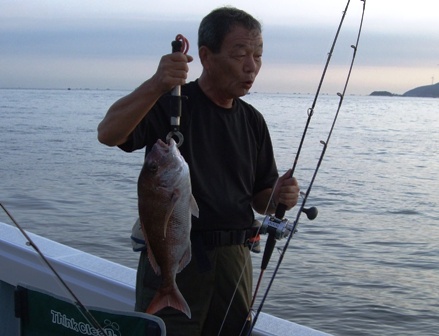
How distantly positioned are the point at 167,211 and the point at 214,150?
523mm

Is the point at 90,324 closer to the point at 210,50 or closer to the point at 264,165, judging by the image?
the point at 264,165

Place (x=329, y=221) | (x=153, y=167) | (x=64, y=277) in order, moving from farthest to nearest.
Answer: (x=329, y=221) → (x=64, y=277) → (x=153, y=167)

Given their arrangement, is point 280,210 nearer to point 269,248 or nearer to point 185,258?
point 269,248

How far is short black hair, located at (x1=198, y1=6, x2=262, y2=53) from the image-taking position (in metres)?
2.70

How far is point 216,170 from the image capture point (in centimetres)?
272

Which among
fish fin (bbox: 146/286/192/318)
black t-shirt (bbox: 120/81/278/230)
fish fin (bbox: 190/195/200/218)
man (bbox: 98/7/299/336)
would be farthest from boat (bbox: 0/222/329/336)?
fish fin (bbox: 190/195/200/218)

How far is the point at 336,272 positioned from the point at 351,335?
5.82ft

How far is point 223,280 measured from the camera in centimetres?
275

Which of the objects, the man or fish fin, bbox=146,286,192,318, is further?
the man


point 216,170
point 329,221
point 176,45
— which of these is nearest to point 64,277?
point 216,170

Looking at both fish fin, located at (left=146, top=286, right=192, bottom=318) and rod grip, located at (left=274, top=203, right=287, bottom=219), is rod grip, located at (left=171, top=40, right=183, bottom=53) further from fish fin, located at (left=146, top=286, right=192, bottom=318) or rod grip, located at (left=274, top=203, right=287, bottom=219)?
rod grip, located at (left=274, top=203, right=287, bottom=219)

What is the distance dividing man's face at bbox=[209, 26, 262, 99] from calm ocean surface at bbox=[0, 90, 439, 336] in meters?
4.44

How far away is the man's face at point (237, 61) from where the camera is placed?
8.79 feet

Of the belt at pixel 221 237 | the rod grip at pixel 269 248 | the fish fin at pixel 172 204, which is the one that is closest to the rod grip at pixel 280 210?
the rod grip at pixel 269 248
